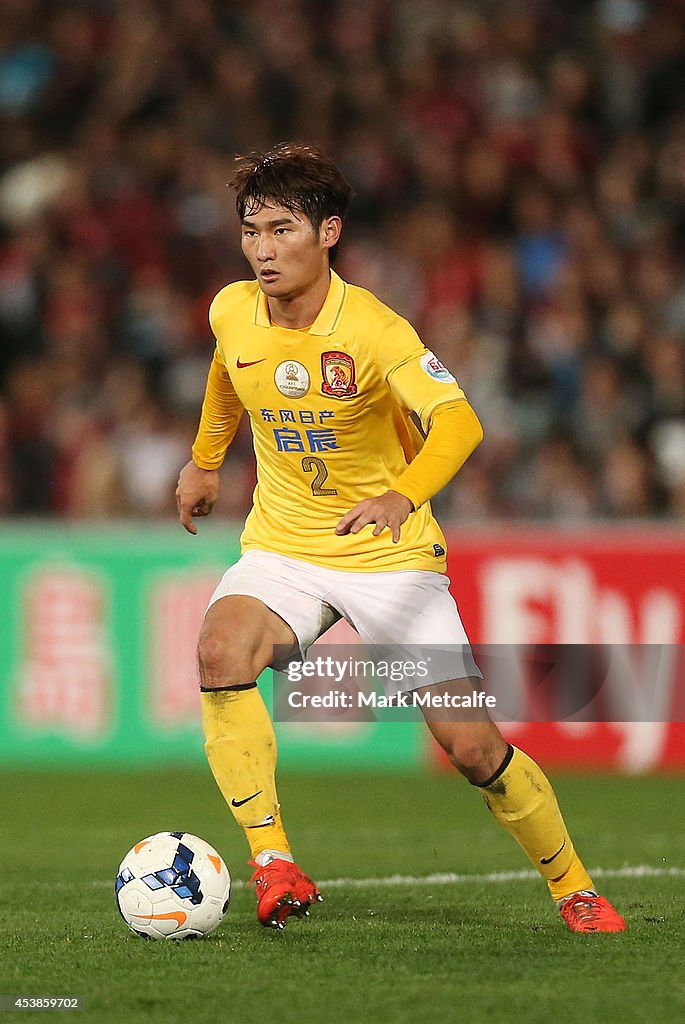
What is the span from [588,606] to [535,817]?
15.4 feet

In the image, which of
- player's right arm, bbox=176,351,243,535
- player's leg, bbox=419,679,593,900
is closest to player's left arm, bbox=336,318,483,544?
player's leg, bbox=419,679,593,900

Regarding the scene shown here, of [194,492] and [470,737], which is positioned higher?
[194,492]

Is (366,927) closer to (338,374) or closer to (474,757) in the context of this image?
(474,757)

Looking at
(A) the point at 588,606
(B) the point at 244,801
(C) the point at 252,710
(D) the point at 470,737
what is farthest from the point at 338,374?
(A) the point at 588,606

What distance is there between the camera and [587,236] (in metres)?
12.0

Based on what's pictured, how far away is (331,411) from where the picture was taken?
510cm

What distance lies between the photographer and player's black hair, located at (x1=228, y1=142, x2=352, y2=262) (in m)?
5.06

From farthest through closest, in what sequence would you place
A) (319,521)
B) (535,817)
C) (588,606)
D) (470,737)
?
(588,606), (319,521), (535,817), (470,737)

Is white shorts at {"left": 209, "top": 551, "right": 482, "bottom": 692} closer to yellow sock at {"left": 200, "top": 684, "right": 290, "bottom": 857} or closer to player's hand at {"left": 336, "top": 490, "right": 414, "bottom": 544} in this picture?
yellow sock at {"left": 200, "top": 684, "right": 290, "bottom": 857}

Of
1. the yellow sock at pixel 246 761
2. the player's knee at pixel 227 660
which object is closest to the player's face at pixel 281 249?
the player's knee at pixel 227 660

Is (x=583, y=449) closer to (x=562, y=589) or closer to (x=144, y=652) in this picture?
(x=562, y=589)

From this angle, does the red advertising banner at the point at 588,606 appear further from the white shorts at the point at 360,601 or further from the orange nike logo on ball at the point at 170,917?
the orange nike logo on ball at the point at 170,917

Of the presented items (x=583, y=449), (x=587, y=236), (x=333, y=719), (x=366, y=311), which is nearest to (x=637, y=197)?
(x=587, y=236)

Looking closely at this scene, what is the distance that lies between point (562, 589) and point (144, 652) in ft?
7.82
